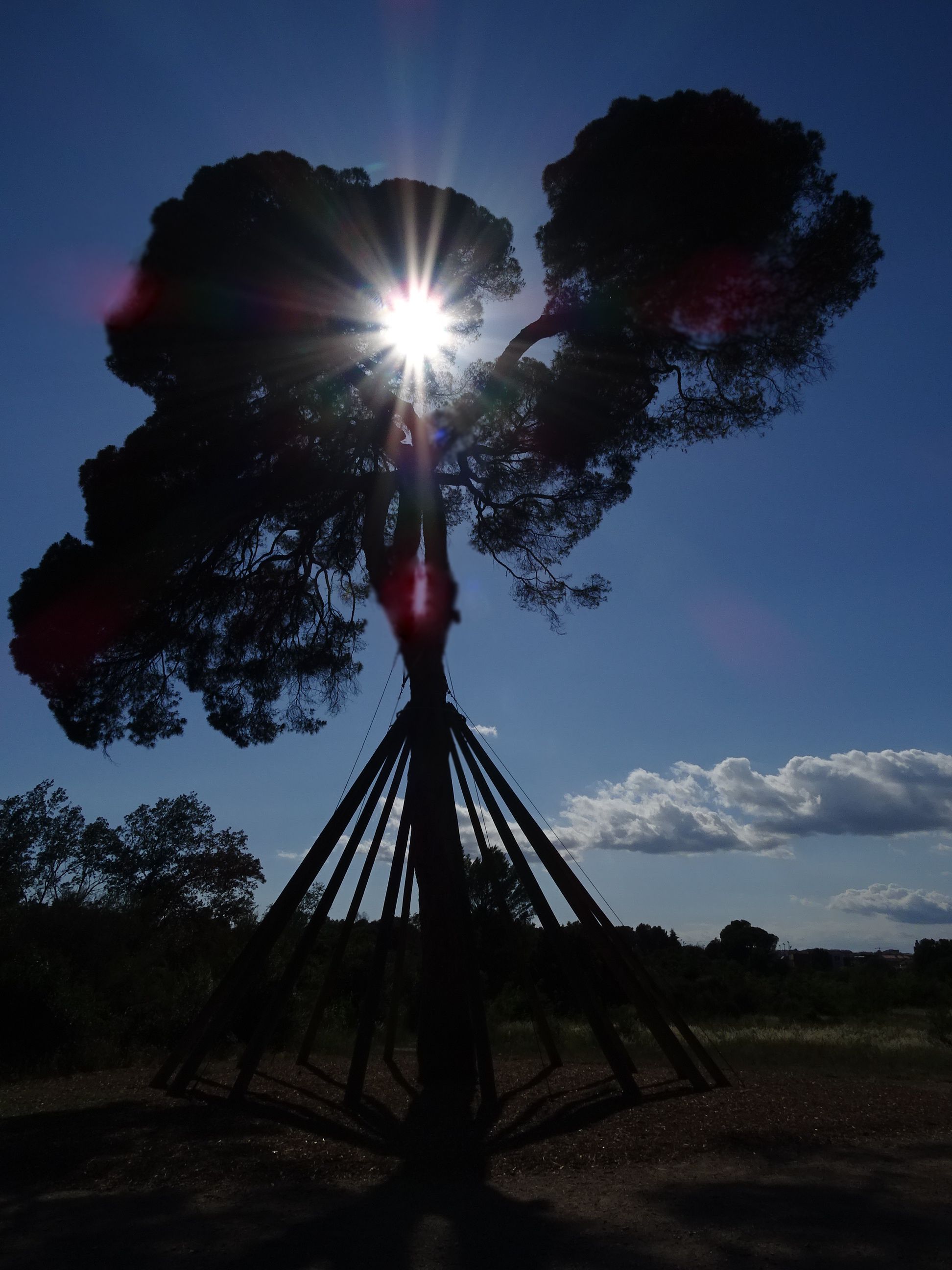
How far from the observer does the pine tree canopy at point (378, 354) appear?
32.0ft

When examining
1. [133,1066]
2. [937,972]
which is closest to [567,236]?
[133,1066]

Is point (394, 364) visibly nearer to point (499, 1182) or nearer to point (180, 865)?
point (499, 1182)

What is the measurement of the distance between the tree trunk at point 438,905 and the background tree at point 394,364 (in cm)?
5

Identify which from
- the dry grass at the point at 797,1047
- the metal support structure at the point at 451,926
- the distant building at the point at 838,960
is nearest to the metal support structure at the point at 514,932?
the metal support structure at the point at 451,926

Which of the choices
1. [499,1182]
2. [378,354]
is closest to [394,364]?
[378,354]

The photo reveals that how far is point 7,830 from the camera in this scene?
24.9 m

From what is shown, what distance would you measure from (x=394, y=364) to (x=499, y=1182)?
8746 mm

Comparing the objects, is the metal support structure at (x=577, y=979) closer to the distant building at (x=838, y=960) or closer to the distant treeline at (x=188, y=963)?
the distant treeline at (x=188, y=963)

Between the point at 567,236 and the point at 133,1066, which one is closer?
the point at 567,236

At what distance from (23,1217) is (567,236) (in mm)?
10149

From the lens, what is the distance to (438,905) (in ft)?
28.7

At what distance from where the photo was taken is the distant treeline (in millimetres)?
11625

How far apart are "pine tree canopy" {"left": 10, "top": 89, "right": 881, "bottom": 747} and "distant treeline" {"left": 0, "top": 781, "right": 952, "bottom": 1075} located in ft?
13.6

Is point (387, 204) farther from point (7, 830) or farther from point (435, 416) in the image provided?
point (7, 830)
